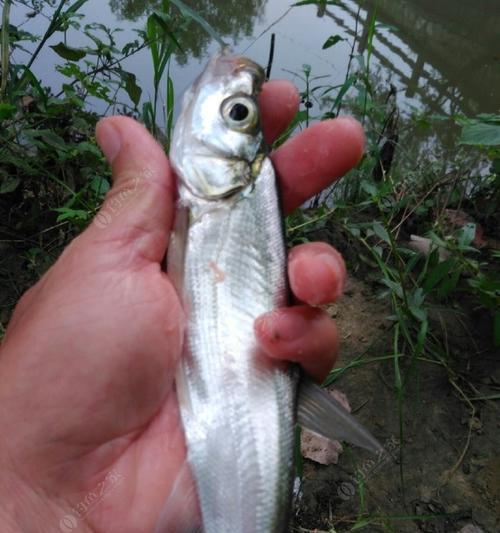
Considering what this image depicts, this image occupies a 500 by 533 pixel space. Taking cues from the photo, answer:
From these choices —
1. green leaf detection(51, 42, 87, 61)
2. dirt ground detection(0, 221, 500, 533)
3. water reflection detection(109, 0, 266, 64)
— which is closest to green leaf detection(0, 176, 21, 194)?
dirt ground detection(0, 221, 500, 533)

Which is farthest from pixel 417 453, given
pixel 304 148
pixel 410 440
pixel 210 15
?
A: pixel 210 15

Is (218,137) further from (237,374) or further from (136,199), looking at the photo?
(237,374)

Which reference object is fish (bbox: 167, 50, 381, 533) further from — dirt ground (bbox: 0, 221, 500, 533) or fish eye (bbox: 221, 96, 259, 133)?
dirt ground (bbox: 0, 221, 500, 533)

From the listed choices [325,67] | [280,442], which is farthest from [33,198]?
[325,67]

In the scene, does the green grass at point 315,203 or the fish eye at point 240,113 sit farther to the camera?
the green grass at point 315,203

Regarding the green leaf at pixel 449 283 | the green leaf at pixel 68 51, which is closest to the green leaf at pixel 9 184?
the green leaf at pixel 68 51

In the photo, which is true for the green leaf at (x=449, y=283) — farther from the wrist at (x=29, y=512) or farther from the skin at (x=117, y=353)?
the wrist at (x=29, y=512)

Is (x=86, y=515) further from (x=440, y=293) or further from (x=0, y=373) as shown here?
(x=440, y=293)
